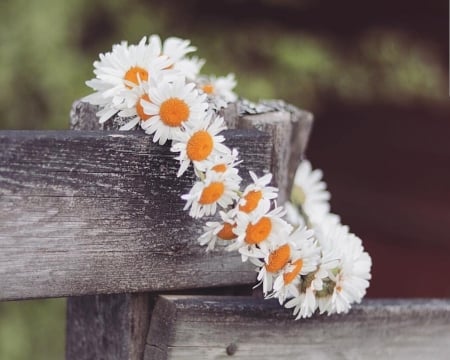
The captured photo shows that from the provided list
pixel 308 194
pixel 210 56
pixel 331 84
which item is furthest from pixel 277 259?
pixel 331 84

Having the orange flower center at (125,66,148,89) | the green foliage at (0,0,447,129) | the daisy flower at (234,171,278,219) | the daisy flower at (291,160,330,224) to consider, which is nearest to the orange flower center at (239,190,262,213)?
the daisy flower at (234,171,278,219)

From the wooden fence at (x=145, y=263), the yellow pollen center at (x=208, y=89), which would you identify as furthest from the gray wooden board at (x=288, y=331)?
the yellow pollen center at (x=208, y=89)

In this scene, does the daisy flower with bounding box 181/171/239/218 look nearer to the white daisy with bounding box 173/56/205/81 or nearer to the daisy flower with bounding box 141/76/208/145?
the daisy flower with bounding box 141/76/208/145

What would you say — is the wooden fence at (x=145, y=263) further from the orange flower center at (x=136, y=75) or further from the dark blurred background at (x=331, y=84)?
the dark blurred background at (x=331, y=84)

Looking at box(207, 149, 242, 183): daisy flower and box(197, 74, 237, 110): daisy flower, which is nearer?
box(207, 149, 242, 183): daisy flower

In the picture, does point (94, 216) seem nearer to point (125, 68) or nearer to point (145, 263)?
point (145, 263)

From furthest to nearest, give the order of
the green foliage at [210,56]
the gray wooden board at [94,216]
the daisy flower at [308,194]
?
1. the green foliage at [210,56]
2. the daisy flower at [308,194]
3. the gray wooden board at [94,216]
